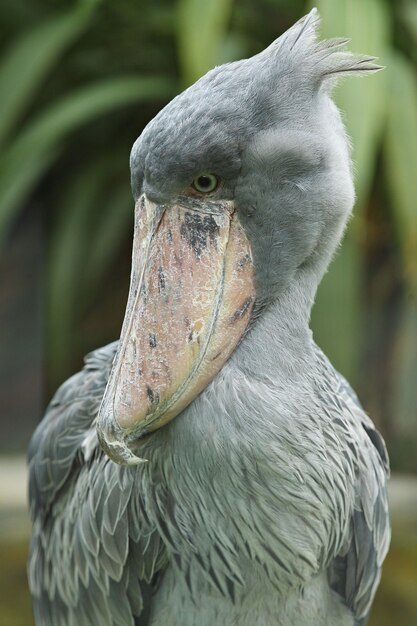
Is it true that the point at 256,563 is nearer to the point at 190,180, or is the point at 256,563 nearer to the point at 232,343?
the point at 232,343

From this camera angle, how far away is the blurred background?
4.34 metres

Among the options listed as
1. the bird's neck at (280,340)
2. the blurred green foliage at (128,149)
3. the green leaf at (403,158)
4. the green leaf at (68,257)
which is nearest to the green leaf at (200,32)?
the blurred green foliage at (128,149)

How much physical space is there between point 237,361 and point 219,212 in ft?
0.86

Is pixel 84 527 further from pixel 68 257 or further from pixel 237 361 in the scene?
pixel 68 257

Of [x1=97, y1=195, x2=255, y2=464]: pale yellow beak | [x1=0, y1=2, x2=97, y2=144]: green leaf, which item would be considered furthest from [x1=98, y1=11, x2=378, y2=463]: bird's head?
[x1=0, y1=2, x2=97, y2=144]: green leaf

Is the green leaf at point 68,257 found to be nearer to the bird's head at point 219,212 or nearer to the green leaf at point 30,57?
the green leaf at point 30,57

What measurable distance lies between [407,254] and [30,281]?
218cm

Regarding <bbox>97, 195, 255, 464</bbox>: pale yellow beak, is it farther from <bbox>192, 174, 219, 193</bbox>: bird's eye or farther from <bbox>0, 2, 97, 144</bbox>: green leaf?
<bbox>0, 2, 97, 144</bbox>: green leaf

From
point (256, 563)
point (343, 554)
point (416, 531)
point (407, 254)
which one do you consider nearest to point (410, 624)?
point (416, 531)

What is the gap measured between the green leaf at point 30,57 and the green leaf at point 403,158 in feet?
4.38

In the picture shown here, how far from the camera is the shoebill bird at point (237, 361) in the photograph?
1812 millimetres

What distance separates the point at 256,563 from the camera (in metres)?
2.02

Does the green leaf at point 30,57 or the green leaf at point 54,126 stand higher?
the green leaf at point 30,57

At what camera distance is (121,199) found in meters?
5.13
